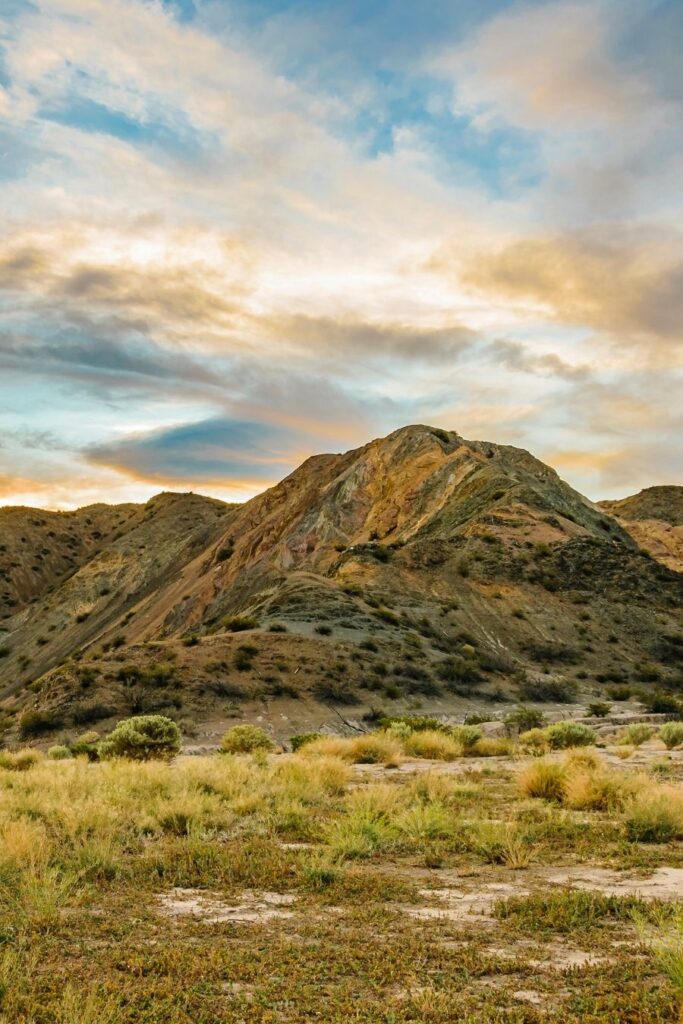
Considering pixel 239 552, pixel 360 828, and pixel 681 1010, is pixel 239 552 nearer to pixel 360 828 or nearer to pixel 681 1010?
pixel 360 828

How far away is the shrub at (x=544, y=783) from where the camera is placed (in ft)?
43.4

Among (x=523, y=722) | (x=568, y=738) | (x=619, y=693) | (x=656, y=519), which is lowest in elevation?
(x=619, y=693)

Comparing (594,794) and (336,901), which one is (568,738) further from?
(336,901)

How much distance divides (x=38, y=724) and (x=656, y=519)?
117 m

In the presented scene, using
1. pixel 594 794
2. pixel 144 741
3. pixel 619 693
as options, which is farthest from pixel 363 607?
pixel 594 794

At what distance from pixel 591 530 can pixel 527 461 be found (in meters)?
13.3

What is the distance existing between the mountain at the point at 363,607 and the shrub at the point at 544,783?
20.6 m

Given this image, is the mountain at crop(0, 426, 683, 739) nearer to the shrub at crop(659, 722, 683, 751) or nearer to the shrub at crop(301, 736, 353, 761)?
the shrub at crop(301, 736, 353, 761)

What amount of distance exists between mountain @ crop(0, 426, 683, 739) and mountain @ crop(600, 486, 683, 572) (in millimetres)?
27219

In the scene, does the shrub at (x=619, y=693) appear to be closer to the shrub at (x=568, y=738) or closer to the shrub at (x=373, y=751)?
the shrub at (x=568, y=738)

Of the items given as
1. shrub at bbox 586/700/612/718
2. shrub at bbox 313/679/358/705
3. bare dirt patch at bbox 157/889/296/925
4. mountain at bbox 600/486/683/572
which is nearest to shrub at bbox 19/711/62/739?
shrub at bbox 313/679/358/705

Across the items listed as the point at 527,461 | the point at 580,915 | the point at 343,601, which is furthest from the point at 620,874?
the point at 527,461

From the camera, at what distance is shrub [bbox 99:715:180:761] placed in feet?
69.4

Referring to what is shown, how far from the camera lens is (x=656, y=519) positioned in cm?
12962
